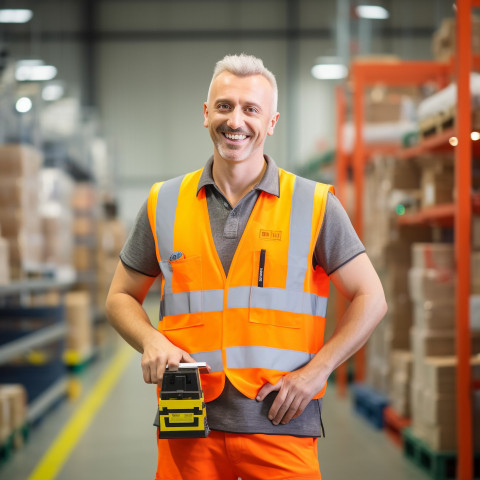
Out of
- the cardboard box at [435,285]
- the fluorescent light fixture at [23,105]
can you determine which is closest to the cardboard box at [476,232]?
the cardboard box at [435,285]

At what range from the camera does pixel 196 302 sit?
7.25 ft

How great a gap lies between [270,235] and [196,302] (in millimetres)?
319

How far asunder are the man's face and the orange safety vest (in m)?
0.20

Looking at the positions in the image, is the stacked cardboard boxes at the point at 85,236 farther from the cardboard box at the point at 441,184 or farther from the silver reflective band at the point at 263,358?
the silver reflective band at the point at 263,358

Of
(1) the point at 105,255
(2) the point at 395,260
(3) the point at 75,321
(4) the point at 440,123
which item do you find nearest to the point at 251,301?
(4) the point at 440,123

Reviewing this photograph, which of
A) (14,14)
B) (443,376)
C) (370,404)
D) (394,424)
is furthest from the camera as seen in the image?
(14,14)

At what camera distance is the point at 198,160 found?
80.0 ft

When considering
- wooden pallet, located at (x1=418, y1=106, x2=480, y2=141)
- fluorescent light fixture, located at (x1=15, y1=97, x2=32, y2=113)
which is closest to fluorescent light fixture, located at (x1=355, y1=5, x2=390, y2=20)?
wooden pallet, located at (x1=418, y1=106, x2=480, y2=141)

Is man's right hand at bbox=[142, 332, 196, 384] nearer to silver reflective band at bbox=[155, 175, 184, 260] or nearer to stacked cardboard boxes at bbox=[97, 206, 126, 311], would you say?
silver reflective band at bbox=[155, 175, 184, 260]

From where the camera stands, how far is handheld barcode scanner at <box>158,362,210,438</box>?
201 centimetres

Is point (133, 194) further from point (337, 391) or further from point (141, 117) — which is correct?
point (337, 391)

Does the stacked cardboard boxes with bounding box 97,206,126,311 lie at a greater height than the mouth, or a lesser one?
lesser

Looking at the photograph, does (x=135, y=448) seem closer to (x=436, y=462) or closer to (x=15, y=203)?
(x=436, y=462)

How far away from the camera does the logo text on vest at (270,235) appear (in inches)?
87.0
